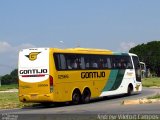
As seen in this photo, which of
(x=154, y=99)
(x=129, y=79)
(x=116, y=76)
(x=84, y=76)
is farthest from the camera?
(x=129, y=79)

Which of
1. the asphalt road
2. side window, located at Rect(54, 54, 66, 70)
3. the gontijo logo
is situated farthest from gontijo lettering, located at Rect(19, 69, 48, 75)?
the asphalt road

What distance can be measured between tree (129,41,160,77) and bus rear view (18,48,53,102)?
3738 inches

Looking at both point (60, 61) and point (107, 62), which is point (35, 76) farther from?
point (107, 62)

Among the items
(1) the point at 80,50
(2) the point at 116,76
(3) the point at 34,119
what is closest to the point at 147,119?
(3) the point at 34,119

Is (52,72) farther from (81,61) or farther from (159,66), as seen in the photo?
(159,66)

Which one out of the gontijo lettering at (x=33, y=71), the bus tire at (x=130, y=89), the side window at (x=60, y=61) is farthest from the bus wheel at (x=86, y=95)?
the bus tire at (x=130, y=89)

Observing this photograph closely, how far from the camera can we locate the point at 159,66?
121 metres

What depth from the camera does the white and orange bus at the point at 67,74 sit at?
85.7 feet

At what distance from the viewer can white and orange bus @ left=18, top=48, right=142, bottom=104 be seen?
26109mm

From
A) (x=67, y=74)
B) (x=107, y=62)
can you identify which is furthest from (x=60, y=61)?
(x=107, y=62)

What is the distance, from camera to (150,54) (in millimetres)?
124625

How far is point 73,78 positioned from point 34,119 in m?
11.6

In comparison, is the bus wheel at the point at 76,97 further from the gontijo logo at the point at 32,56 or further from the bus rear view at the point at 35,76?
the gontijo logo at the point at 32,56

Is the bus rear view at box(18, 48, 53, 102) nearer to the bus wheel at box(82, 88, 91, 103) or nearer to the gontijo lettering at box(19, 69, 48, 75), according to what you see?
the gontijo lettering at box(19, 69, 48, 75)
